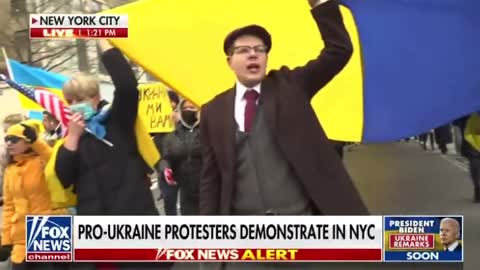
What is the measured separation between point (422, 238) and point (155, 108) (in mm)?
901

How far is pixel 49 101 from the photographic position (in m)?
3.13

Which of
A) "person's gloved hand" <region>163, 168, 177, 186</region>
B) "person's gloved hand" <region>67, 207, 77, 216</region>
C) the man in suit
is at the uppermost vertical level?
"person's gloved hand" <region>163, 168, 177, 186</region>

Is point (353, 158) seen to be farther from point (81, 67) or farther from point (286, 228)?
point (81, 67)

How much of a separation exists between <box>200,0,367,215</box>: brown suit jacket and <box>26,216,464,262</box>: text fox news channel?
6cm

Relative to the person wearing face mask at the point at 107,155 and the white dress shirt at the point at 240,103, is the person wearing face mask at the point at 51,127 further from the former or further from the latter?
the white dress shirt at the point at 240,103

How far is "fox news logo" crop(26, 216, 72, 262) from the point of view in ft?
10.3

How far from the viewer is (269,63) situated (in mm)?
3086

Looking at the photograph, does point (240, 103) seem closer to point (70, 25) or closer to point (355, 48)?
point (355, 48)

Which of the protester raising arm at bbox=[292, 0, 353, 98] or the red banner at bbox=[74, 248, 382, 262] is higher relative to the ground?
the protester raising arm at bbox=[292, 0, 353, 98]

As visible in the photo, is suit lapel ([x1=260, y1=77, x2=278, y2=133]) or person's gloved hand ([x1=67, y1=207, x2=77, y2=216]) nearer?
suit lapel ([x1=260, y1=77, x2=278, y2=133])

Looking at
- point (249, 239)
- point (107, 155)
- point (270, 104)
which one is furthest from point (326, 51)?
point (107, 155)

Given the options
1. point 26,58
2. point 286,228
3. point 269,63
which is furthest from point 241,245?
point 26,58

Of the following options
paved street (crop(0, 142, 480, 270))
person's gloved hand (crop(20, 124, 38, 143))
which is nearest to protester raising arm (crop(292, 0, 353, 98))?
paved street (crop(0, 142, 480, 270))

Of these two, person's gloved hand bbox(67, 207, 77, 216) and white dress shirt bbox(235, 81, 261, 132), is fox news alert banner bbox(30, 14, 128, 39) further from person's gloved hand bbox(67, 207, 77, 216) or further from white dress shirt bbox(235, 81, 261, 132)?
person's gloved hand bbox(67, 207, 77, 216)
